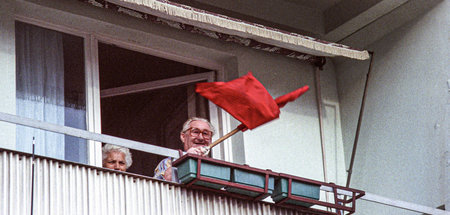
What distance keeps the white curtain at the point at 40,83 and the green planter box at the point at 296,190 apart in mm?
2044

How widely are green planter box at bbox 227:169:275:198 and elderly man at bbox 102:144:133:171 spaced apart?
4.47ft

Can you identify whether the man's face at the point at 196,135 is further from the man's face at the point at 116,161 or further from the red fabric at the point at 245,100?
the red fabric at the point at 245,100

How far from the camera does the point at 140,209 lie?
8.25m

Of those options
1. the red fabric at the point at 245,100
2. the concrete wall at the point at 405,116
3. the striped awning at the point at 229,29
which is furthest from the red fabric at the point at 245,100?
the concrete wall at the point at 405,116

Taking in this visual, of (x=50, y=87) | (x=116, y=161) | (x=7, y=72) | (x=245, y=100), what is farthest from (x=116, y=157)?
(x=245, y=100)

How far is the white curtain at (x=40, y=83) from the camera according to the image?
9492mm

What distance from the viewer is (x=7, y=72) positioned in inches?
369

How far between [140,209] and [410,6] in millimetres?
4566

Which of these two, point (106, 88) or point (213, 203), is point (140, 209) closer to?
point (213, 203)

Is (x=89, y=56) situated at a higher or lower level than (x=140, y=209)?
higher

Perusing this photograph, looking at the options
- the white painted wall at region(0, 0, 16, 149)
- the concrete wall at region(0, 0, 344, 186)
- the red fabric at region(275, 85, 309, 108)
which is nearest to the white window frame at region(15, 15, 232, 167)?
the concrete wall at region(0, 0, 344, 186)

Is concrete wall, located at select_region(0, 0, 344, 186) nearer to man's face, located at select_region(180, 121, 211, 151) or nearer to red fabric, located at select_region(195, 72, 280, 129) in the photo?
man's face, located at select_region(180, 121, 211, 151)

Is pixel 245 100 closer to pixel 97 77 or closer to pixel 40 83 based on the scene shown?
pixel 97 77

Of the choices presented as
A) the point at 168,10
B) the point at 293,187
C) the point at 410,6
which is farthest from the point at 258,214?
the point at 410,6
